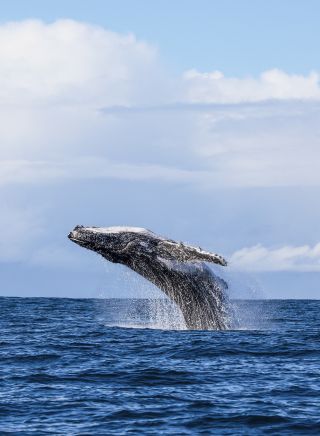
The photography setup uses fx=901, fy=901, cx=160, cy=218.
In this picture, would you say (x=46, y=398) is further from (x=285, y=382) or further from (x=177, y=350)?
(x=177, y=350)

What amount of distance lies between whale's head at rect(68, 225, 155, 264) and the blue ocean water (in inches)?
89.6

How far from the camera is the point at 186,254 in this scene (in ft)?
70.5

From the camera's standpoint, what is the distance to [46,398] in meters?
14.3

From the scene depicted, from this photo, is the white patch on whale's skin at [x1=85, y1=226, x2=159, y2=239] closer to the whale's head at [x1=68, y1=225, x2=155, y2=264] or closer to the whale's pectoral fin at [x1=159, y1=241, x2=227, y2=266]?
the whale's head at [x1=68, y1=225, x2=155, y2=264]

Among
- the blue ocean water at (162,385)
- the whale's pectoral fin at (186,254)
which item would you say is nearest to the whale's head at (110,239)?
the whale's pectoral fin at (186,254)

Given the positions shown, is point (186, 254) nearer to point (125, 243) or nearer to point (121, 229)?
point (125, 243)

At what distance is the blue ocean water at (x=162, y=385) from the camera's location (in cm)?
1260

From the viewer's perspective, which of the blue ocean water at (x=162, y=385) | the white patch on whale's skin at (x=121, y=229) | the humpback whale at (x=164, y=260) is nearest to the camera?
the blue ocean water at (x=162, y=385)

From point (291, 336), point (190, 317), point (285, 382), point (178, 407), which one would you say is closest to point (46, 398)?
point (178, 407)

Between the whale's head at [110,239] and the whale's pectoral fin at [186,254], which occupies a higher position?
the whale's head at [110,239]

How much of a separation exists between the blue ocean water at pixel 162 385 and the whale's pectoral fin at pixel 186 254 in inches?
76.3

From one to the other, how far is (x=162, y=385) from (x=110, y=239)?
7046 millimetres

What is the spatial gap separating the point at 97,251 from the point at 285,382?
25.4ft

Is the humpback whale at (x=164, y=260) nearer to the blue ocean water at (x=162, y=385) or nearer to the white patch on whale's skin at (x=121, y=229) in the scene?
the white patch on whale's skin at (x=121, y=229)
